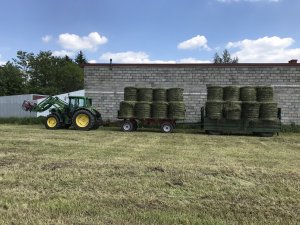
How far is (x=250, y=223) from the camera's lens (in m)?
4.97

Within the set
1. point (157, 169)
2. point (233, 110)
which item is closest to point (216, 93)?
point (233, 110)

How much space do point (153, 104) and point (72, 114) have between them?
4.08m

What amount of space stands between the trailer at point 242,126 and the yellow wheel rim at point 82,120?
18.2 ft

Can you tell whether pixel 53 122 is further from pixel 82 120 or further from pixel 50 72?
pixel 50 72

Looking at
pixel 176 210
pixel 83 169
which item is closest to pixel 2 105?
pixel 83 169

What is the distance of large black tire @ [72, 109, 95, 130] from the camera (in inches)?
781

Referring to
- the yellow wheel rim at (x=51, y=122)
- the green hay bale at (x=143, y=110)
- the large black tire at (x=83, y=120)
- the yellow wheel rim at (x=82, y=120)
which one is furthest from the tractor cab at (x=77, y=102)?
the green hay bale at (x=143, y=110)

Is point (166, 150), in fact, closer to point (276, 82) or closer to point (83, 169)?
point (83, 169)

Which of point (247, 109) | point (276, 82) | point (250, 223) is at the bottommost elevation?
point (250, 223)

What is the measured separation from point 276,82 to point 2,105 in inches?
882

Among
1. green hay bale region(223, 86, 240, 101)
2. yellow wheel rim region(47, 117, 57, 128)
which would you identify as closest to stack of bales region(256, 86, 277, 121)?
green hay bale region(223, 86, 240, 101)

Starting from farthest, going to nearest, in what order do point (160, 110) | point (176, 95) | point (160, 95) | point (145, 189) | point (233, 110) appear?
1. point (160, 95)
2. point (176, 95)
3. point (160, 110)
4. point (233, 110)
5. point (145, 189)

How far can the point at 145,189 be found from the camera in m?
6.36

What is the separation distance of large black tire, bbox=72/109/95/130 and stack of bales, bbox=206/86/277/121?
5510mm
